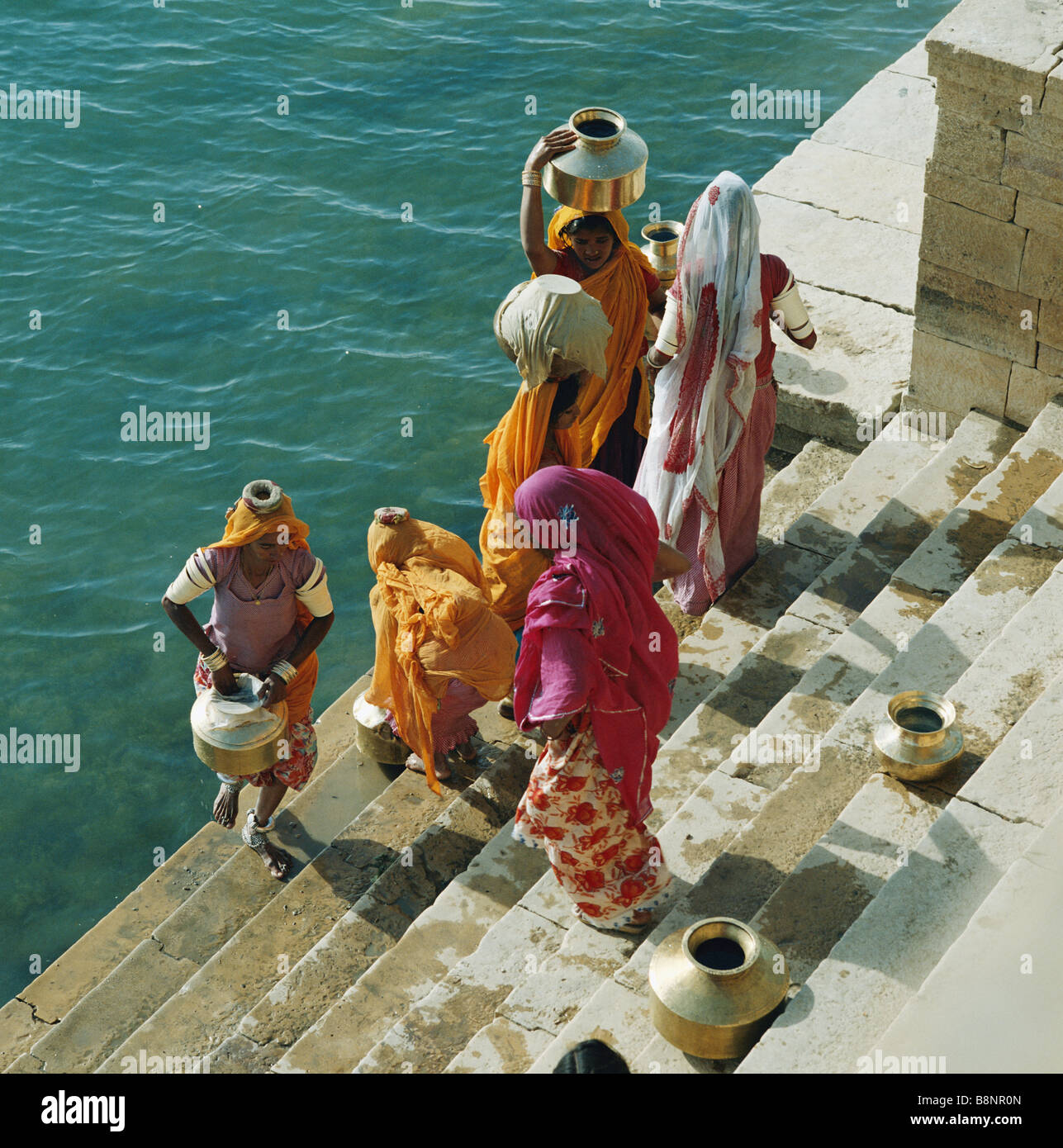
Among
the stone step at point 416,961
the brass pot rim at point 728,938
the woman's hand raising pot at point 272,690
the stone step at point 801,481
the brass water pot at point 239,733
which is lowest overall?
the stone step at point 416,961

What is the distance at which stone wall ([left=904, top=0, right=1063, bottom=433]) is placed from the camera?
5.58 meters

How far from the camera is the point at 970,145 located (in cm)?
583

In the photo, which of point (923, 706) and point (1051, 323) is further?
point (1051, 323)

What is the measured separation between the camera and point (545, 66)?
12281mm

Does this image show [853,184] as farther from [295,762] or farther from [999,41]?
[295,762]

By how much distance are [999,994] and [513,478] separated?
2.80 metres

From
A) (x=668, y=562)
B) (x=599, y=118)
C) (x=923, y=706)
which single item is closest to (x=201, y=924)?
(x=668, y=562)

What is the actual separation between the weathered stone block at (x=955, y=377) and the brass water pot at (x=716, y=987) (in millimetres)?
3759

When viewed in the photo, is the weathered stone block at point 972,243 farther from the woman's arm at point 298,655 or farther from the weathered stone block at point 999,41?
the woman's arm at point 298,655

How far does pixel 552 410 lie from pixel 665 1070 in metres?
2.59

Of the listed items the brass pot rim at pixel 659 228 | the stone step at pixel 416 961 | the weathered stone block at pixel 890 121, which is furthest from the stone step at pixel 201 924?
the weathered stone block at pixel 890 121

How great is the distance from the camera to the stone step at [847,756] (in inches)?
171
